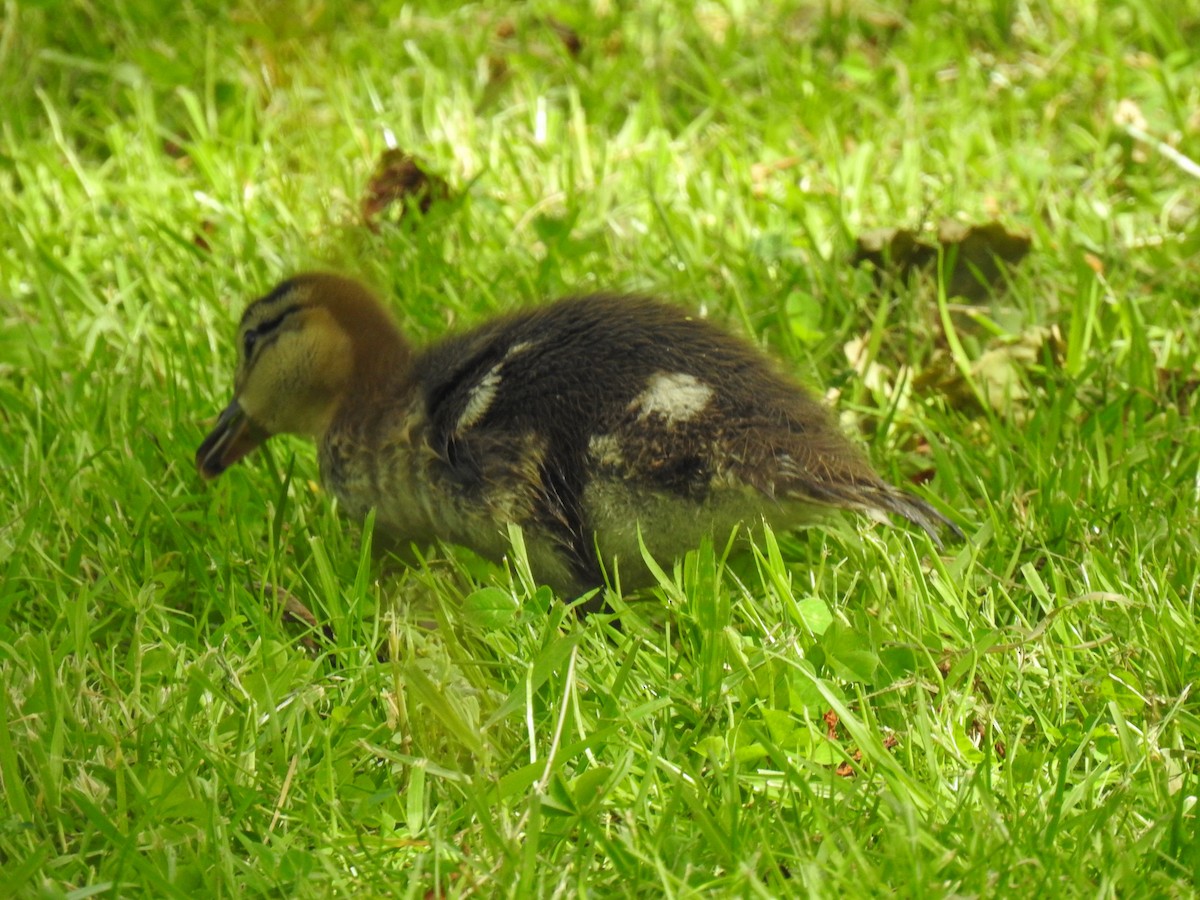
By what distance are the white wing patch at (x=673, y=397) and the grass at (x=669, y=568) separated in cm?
29

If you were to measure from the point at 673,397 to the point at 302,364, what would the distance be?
1.02 meters

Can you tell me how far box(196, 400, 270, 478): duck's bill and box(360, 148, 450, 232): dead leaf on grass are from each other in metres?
1.28

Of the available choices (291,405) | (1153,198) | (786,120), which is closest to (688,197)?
(786,120)

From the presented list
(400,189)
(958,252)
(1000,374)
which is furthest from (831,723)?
(400,189)

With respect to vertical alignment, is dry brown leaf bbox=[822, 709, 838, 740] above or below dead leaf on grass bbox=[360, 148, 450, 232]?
below

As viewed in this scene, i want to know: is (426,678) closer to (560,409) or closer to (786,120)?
(560,409)

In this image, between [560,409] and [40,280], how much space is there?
2.06 metres

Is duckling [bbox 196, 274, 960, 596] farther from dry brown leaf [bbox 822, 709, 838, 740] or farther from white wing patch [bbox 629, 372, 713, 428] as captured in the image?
dry brown leaf [bbox 822, 709, 838, 740]

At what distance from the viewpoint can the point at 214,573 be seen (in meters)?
3.34

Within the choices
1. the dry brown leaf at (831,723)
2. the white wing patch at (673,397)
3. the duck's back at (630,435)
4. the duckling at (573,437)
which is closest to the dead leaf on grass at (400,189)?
the duckling at (573,437)

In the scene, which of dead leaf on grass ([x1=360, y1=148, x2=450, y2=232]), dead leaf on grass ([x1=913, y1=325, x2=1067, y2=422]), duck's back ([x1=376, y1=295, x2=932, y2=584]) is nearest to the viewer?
duck's back ([x1=376, y1=295, x2=932, y2=584])

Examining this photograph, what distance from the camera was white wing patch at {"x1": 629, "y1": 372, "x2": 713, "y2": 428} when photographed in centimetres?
308

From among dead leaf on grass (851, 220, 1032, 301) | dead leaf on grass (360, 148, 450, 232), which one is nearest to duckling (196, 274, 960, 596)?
dead leaf on grass (851, 220, 1032, 301)

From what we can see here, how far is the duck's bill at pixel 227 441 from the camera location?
3.62m
